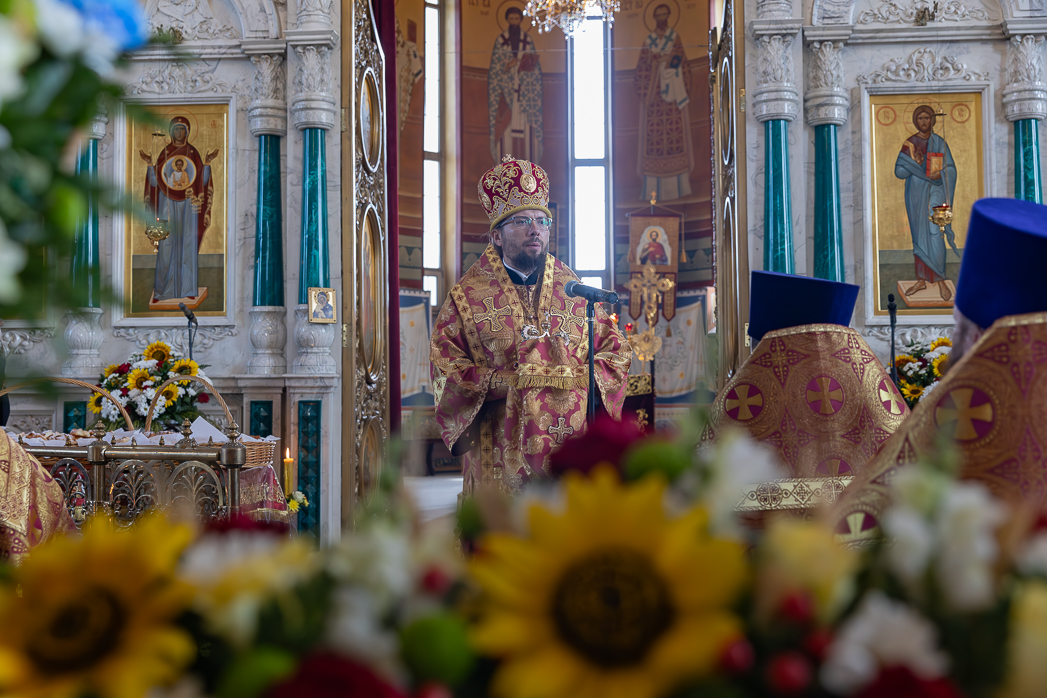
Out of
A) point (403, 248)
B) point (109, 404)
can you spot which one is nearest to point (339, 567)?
point (109, 404)

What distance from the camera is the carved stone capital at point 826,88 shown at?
21.9ft

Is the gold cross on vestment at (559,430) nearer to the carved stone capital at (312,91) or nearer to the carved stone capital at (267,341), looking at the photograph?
the carved stone capital at (267,341)

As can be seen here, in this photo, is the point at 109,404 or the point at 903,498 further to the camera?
the point at 109,404

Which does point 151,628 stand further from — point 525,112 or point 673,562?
point 525,112

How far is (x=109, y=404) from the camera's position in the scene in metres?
5.25

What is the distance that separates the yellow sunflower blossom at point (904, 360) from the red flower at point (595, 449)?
5782 millimetres

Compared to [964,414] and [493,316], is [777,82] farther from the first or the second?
[964,414]

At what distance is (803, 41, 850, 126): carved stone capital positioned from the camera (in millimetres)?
6688

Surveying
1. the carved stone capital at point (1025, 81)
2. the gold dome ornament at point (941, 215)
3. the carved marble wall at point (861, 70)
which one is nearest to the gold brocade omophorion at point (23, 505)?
the carved marble wall at point (861, 70)

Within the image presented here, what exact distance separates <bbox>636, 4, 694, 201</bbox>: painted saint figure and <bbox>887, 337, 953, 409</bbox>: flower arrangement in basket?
8.85m

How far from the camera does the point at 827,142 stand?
671 cm

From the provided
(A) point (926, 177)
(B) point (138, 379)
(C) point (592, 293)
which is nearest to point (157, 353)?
(B) point (138, 379)

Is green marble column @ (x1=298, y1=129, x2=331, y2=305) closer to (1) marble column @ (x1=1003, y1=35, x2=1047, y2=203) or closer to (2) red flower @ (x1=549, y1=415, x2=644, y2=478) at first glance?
(1) marble column @ (x1=1003, y1=35, x2=1047, y2=203)

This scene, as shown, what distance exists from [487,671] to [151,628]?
0.71ft
